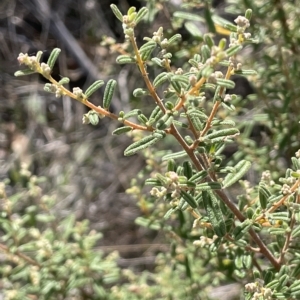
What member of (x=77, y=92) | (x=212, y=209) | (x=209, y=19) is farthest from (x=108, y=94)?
(x=209, y=19)

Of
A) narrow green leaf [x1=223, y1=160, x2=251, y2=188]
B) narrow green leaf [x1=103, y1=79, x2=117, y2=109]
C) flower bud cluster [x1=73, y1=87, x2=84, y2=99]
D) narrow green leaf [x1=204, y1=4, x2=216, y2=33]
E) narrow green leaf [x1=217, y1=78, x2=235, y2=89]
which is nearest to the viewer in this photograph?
narrow green leaf [x1=217, y1=78, x2=235, y2=89]

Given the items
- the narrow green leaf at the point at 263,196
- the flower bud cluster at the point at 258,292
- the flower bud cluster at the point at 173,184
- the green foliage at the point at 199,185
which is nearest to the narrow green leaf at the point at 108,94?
the green foliage at the point at 199,185

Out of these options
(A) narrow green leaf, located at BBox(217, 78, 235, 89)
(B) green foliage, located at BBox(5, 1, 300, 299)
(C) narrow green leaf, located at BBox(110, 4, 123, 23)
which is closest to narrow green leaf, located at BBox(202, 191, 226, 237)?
(B) green foliage, located at BBox(5, 1, 300, 299)

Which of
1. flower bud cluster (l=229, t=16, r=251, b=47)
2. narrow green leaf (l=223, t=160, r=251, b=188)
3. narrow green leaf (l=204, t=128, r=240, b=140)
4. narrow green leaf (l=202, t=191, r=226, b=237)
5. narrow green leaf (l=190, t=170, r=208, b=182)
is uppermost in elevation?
flower bud cluster (l=229, t=16, r=251, b=47)

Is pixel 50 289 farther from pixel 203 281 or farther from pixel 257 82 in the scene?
pixel 257 82

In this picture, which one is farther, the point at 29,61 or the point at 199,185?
the point at 199,185

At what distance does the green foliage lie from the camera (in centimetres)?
137

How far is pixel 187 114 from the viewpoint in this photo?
4.45ft

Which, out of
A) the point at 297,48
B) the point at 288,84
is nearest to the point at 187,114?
the point at 288,84

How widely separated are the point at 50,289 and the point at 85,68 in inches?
112

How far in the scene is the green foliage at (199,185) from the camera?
137 centimetres

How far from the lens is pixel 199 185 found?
56.0 inches

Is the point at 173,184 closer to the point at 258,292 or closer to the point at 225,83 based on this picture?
the point at 225,83

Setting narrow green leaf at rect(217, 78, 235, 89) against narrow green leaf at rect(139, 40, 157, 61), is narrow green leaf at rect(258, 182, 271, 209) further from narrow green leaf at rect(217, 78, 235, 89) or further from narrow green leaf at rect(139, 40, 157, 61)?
narrow green leaf at rect(139, 40, 157, 61)
